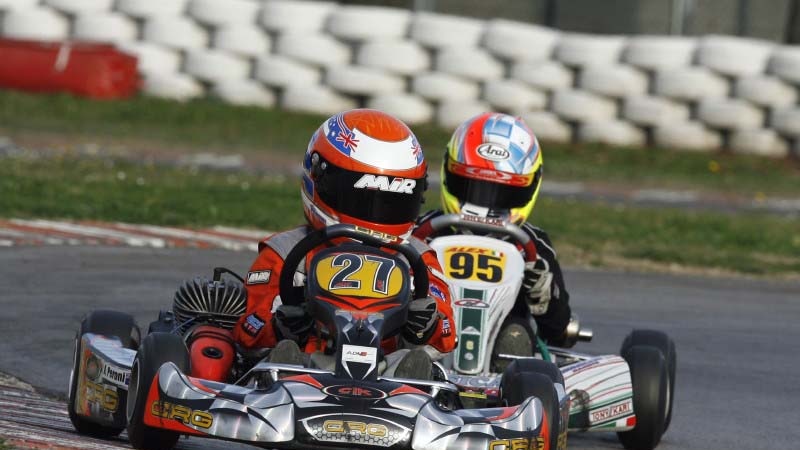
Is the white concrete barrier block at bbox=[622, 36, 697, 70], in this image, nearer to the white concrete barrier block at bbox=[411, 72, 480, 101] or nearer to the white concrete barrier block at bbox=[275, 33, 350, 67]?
the white concrete barrier block at bbox=[411, 72, 480, 101]

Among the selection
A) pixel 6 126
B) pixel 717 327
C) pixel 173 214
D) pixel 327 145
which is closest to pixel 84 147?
pixel 6 126

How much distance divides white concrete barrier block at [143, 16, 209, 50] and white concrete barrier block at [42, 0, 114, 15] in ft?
1.66

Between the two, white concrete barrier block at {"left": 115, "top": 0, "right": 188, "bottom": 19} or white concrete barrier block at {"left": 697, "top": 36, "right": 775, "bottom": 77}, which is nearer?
white concrete barrier block at {"left": 697, "top": 36, "right": 775, "bottom": 77}

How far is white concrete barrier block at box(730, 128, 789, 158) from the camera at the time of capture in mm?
16375

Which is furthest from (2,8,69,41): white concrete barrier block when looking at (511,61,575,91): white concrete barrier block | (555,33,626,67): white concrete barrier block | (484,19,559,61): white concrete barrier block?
(555,33,626,67): white concrete barrier block

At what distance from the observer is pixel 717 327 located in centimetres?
904

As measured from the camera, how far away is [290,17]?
17.1m

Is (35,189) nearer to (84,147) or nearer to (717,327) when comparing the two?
(84,147)

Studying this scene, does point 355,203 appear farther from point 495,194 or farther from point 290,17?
point 290,17

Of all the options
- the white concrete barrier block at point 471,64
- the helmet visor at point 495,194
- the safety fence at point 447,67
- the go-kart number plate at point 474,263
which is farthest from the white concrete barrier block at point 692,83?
the go-kart number plate at point 474,263

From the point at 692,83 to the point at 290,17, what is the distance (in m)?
4.23

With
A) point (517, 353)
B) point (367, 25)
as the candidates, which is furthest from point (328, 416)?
point (367, 25)

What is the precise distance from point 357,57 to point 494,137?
1055 cm

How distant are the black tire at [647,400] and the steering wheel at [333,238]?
1465mm
